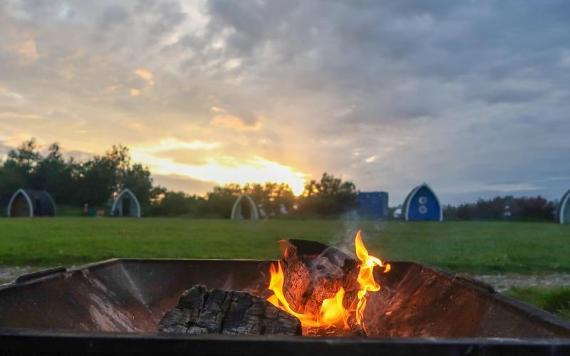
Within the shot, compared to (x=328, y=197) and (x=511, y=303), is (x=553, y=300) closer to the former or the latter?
(x=511, y=303)

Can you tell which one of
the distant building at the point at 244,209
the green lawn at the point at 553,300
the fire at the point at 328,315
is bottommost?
the green lawn at the point at 553,300

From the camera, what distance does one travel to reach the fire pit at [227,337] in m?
1.24

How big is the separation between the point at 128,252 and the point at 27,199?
34.2 metres

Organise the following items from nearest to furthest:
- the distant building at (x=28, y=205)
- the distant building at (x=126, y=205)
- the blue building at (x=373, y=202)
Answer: the blue building at (x=373, y=202) < the distant building at (x=28, y=205) < the distant building at (x=126, y=205)

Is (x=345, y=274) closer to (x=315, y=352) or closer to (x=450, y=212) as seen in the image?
(x=315, y=352)

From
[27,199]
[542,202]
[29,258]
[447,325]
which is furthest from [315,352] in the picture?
[27,199]

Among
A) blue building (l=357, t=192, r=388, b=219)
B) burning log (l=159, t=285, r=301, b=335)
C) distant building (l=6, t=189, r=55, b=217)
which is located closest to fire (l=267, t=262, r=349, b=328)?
burning log (l=159, t=285, r=301, b=335)

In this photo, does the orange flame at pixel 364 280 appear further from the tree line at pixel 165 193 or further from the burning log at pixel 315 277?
the tree line at pixel 165 193

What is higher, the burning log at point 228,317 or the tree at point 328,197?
the tree at point 328,197

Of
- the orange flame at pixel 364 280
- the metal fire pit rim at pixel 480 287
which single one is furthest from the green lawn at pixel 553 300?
the orange flame at pixel 364 280

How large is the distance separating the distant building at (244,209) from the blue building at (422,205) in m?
10.8

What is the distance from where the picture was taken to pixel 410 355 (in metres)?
1.24

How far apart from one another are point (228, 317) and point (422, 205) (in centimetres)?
2911

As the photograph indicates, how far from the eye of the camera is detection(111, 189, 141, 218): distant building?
42312 mm
